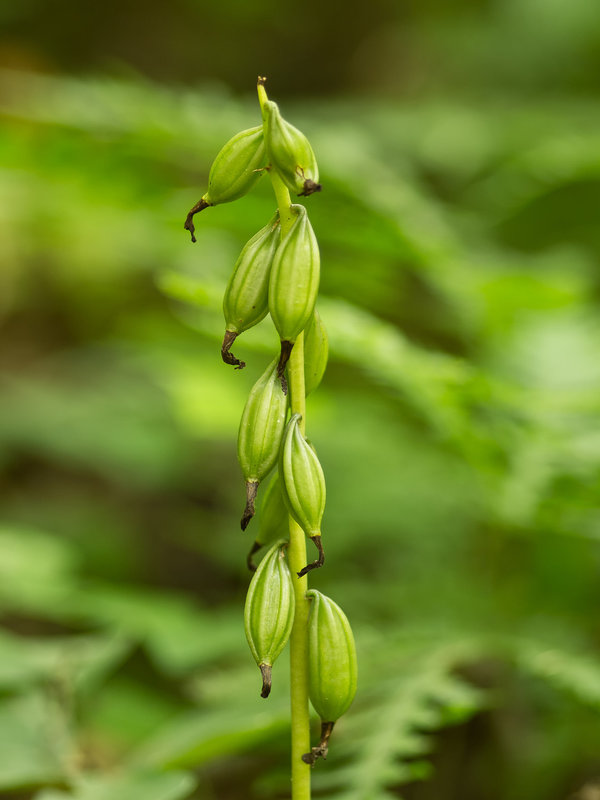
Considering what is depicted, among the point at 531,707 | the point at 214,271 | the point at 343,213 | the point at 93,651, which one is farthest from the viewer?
the point at 214,271

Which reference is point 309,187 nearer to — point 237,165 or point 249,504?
point 237,165

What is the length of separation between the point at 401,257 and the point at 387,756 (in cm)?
189

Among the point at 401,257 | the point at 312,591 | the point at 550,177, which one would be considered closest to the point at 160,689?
the point at 401,257

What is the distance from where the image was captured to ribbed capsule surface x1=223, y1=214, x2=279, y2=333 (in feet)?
3.41

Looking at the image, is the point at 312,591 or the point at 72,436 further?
the point at 72,436

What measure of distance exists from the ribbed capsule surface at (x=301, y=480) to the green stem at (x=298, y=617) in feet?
0.08

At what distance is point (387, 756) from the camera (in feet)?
4.71

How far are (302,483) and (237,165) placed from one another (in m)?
0.39

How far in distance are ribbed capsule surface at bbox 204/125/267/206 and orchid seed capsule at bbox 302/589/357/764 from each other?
50 cm

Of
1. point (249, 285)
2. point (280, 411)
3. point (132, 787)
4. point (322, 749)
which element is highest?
point (249, 285)

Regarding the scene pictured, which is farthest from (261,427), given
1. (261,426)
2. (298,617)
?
(298,617)

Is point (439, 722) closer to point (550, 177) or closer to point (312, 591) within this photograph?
point (312, 591)

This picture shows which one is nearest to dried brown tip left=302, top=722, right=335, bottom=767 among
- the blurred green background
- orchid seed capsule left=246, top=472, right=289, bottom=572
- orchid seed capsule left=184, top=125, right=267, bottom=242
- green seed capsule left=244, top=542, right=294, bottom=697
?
green seed capsule left=244, top=542, right=294, bottom=697

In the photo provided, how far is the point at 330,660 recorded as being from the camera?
3.33 feet
